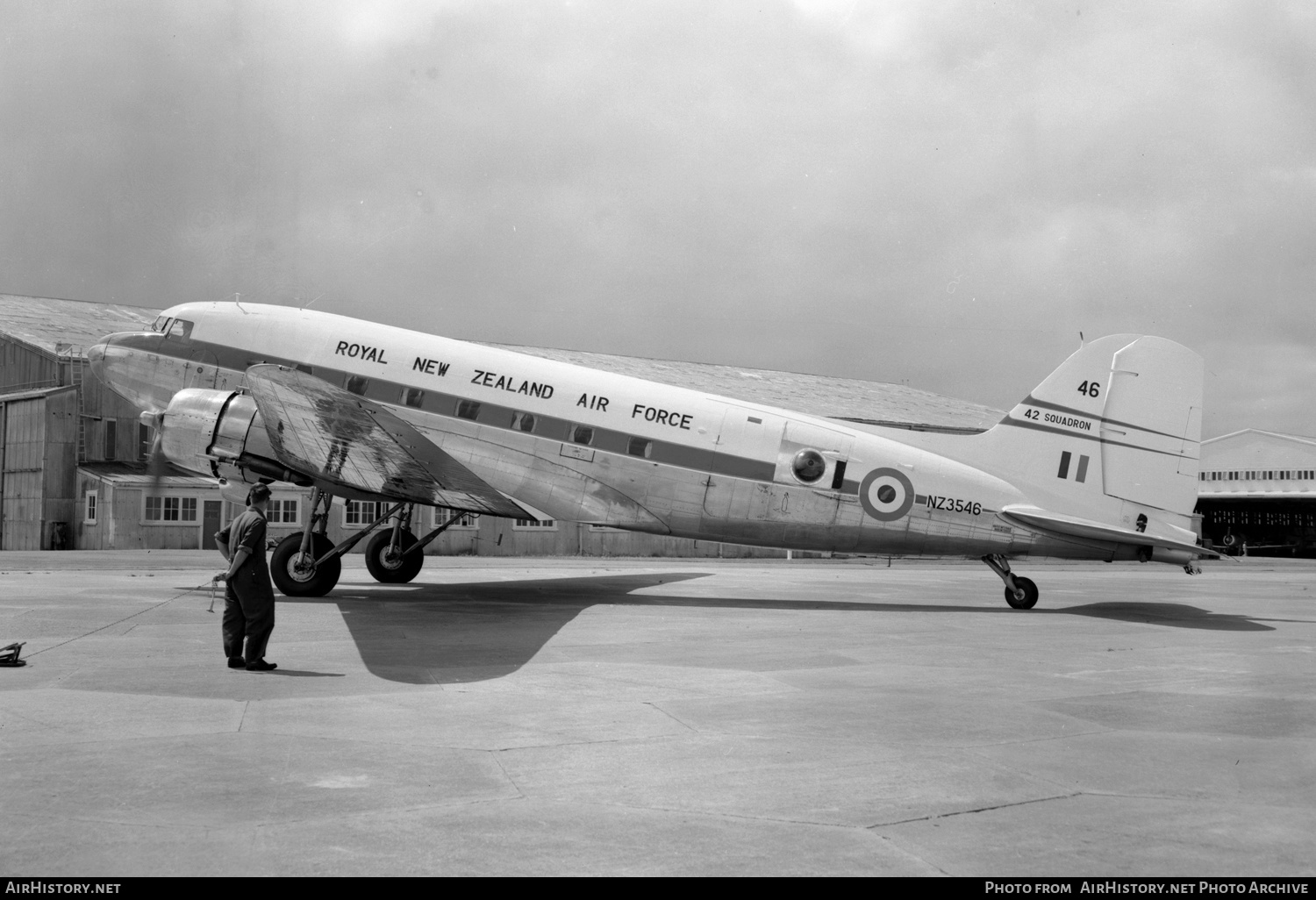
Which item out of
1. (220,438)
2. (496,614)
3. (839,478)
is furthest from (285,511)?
(839,478)

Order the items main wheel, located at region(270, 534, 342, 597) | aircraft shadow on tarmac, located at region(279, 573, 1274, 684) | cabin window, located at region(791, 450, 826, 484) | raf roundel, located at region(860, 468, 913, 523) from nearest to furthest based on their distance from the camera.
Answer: aircraft shadow on tarmac, located at region(279, 573, 1274, 684) < main wheel, located at region(270, 534, 342, 597) < raf roundel, located at region(860, 468, 913, 523) < cabin window, located at region(791, 450, 826, 484)

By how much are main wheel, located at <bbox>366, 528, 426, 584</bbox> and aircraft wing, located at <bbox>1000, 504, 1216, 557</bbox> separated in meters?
10.6

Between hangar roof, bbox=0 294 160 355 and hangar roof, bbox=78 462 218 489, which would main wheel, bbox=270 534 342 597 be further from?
hangar roof, bbox=0 294 160 355

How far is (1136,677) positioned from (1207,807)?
4.73 m

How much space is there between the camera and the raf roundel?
1630cm

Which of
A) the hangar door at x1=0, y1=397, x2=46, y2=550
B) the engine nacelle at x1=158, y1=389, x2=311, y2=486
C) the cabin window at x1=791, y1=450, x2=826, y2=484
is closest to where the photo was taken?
the engine nacelle at x1=158, y1=389, x2=311, y2=486

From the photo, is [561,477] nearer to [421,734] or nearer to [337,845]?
[421,734]

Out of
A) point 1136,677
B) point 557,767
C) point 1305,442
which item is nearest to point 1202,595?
point 1136,677

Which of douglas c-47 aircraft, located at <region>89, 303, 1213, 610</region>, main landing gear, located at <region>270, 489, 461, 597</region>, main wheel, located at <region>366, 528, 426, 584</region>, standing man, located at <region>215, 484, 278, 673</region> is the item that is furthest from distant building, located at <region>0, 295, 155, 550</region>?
standing man, located at <region>215, 484, 278, 673</region>

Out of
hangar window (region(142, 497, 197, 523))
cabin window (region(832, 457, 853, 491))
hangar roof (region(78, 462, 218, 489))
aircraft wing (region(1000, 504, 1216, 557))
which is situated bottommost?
hangar window (region(142, 497, 197, 523))

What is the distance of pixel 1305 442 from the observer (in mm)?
59031

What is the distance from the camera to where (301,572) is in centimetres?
1566

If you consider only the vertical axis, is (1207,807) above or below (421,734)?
above

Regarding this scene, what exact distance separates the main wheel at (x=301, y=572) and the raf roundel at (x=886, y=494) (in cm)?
843
